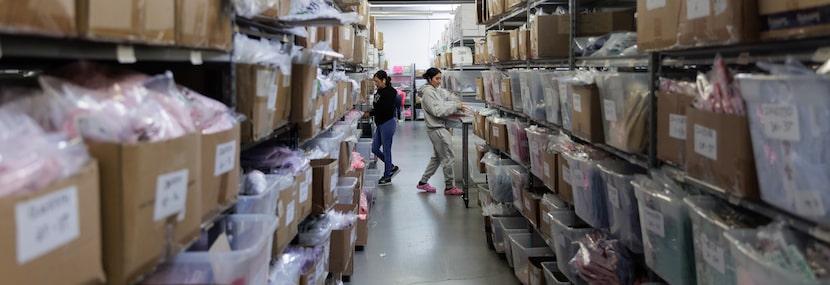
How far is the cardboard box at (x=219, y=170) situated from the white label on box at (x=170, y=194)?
21 cm

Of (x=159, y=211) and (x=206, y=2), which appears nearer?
(x=159, y=211)

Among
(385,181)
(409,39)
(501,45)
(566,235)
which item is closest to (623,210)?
(566,235)

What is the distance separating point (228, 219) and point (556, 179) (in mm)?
1892

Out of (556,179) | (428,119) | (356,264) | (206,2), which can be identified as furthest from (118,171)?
(428,119)

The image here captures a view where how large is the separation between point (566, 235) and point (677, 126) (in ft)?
3.57

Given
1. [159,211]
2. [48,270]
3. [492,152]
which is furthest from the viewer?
[492,152]

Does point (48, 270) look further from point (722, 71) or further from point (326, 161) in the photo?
point (326, 161)

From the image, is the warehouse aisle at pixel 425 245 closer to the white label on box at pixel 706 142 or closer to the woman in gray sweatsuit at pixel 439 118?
the woman in gray sweatsuit at pixel 439 118

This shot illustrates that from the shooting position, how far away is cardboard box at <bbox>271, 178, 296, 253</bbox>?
2.16 metres

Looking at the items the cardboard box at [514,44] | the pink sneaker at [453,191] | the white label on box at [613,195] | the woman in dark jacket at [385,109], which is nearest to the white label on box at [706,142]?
the white label on box at [613,195]

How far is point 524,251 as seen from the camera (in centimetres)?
374

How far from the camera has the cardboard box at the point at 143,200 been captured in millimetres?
986

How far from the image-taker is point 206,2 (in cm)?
153

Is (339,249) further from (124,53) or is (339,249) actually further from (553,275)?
(124,53)
